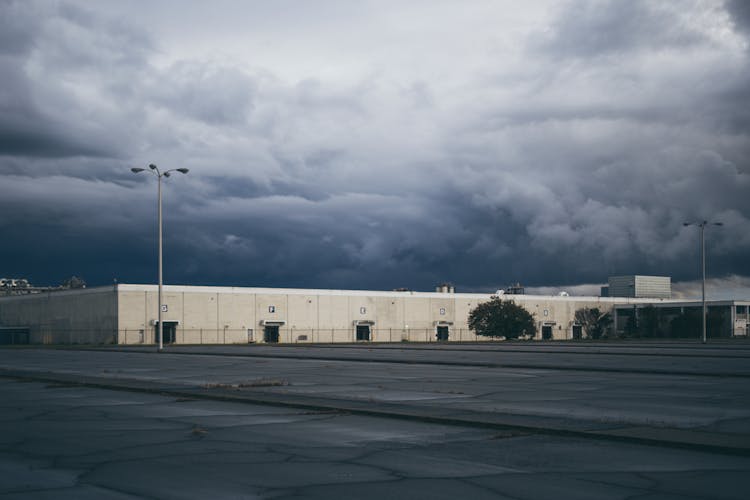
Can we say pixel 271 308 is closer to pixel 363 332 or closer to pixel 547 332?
pixel 363 332

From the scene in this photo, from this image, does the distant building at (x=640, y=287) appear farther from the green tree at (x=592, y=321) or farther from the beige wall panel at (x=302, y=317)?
the beige wall panel at (x=302, y=317)

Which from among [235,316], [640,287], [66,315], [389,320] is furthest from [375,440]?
[640,287]

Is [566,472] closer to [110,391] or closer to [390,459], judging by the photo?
[390,459]

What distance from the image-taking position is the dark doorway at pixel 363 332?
357 ft

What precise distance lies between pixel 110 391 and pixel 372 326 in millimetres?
87574

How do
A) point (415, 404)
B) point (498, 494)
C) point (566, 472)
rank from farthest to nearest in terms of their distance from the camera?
point (415, 404) < point (566, 472) < point (498, 494)

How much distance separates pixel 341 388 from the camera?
23.2m

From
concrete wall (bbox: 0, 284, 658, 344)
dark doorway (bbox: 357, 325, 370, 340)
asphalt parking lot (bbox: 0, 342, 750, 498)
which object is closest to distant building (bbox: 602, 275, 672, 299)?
concrete wall (bbox: 0, 284, 658, 344)

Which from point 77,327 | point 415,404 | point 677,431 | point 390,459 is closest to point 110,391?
point 415,404

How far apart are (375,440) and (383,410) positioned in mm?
3549

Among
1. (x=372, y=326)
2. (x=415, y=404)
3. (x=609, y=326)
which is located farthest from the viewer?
→ (x=609, y=326)

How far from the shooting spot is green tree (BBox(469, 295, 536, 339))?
109 meters

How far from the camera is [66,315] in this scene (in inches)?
3927

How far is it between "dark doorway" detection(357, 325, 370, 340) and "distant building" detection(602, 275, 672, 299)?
8939cm
